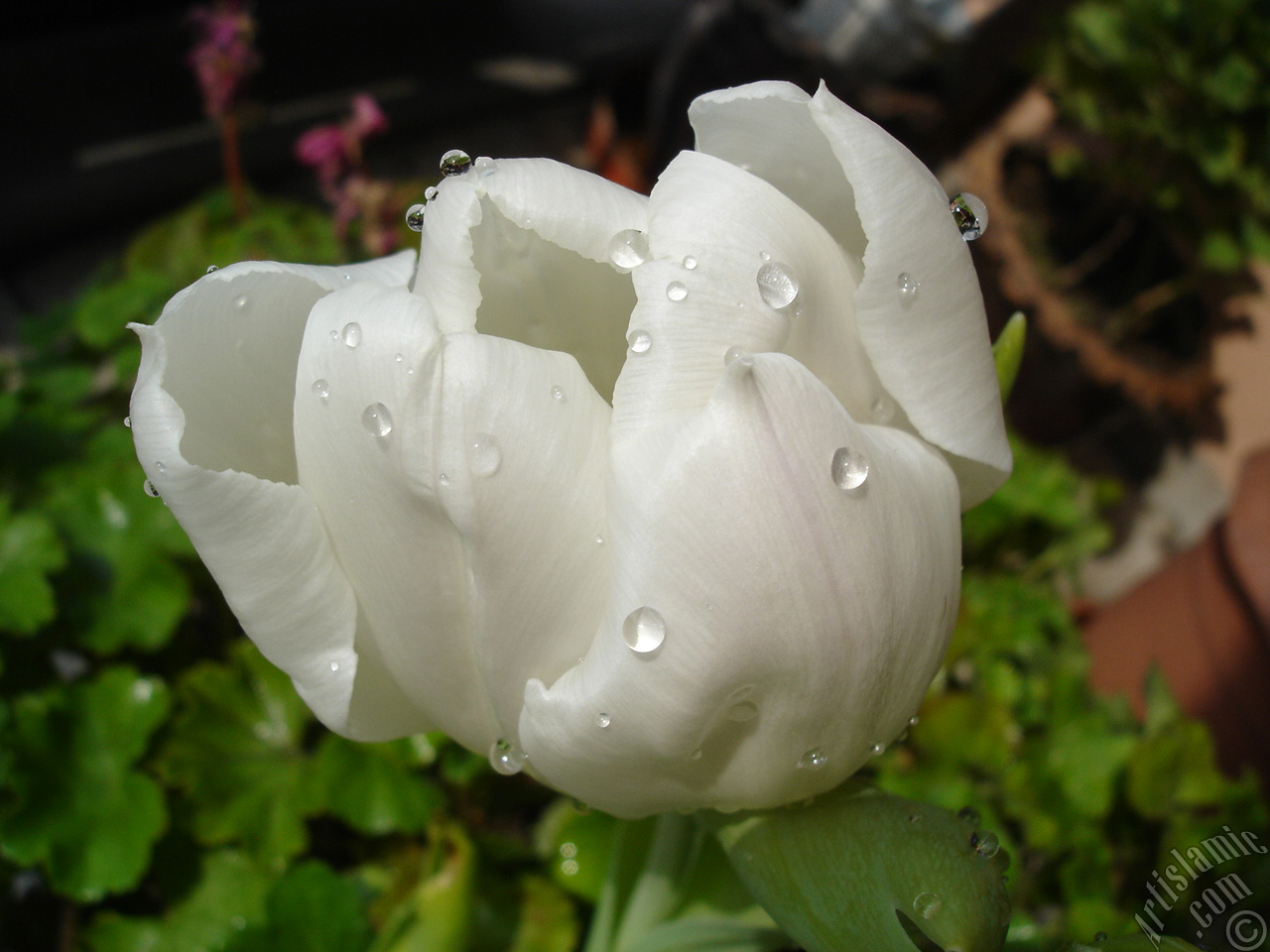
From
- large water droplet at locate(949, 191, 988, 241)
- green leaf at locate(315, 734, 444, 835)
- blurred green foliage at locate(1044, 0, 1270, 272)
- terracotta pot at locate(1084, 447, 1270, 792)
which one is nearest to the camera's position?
large water droplet at locate(949, 191, 988, 241)

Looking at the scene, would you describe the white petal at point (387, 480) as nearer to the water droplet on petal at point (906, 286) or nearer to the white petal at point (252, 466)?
the white petal at point (252, 466)

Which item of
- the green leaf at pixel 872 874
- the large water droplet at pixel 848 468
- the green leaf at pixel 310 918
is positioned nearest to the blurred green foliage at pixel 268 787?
the green leaf at pixel 310 918

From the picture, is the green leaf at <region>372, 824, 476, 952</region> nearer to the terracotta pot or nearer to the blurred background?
the blurred background

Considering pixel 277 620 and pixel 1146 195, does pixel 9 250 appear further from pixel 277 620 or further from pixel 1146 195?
pixel 1146 195

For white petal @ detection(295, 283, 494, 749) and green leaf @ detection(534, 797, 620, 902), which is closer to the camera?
white petal @ detection(295, 283, 494, 749)

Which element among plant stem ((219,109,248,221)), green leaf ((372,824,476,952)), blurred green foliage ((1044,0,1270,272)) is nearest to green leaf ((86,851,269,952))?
green leaf ((372,824,476,952))

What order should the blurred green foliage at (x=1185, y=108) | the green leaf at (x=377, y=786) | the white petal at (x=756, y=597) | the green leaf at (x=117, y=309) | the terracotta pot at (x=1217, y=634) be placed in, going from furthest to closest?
the blurred green foliage at (x=1185, y=108), the terracotta pot at (x=1217, y=634), the green leaf at (x=117, y=309), the green leaf at (x=377, y=786), the white petal at (x=756, y=597)
